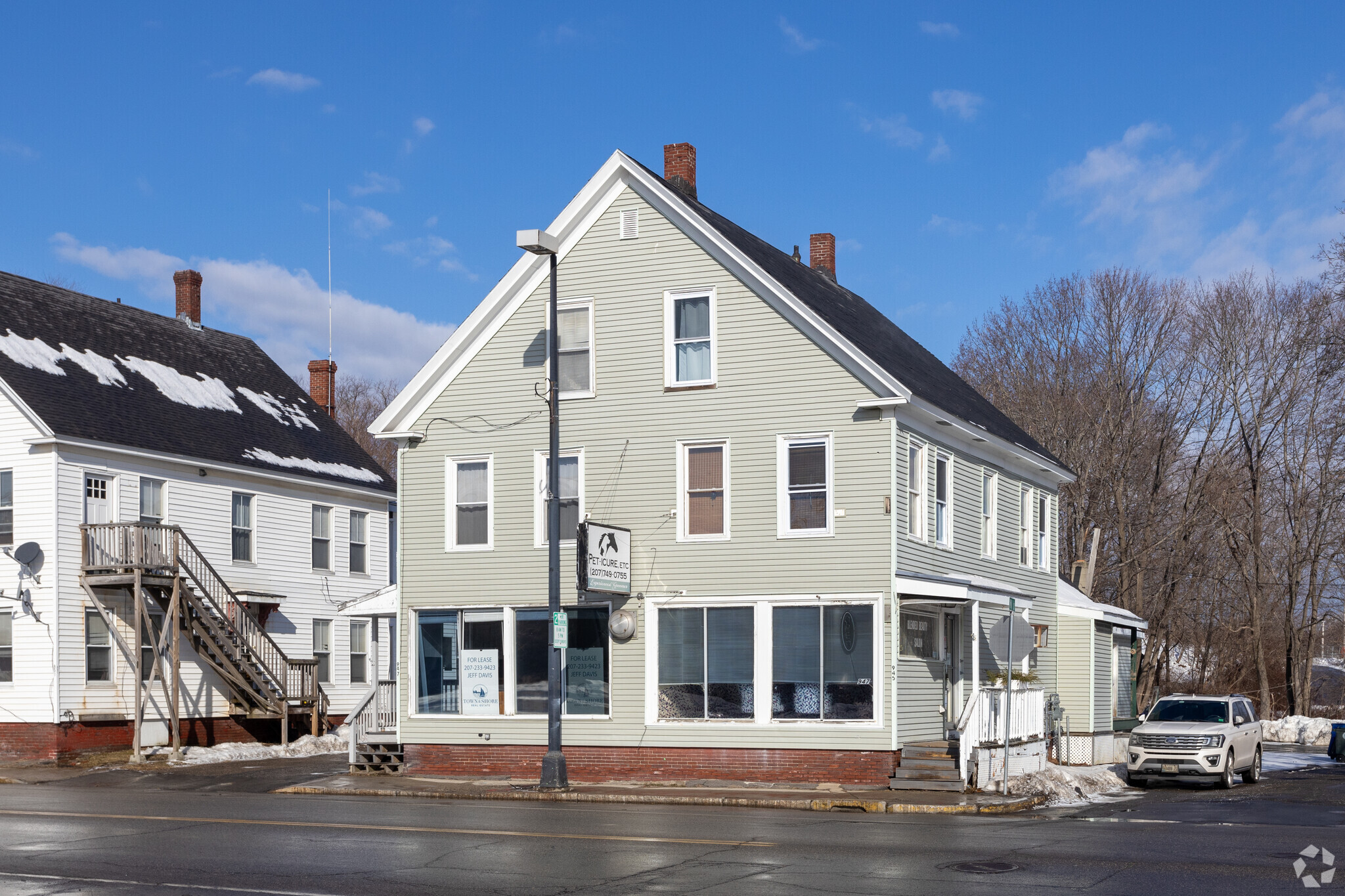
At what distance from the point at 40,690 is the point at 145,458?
5.58 meters

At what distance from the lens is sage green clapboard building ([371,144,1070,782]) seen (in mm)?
23391

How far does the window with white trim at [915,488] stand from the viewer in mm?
24172

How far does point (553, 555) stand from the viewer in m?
23.1

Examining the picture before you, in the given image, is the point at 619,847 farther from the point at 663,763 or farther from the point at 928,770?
the point at 663,763

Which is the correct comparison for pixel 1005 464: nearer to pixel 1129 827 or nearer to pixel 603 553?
pixel 603 553

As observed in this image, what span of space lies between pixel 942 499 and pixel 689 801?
7637mm

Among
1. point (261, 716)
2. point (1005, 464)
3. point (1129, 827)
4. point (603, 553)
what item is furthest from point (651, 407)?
point (261, 716)

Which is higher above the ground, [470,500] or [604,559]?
[470,500]

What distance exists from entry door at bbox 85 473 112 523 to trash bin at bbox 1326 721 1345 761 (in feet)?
95.4

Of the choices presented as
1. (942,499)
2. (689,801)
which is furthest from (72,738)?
(942,499)

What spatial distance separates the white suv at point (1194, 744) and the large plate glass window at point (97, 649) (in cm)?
2125

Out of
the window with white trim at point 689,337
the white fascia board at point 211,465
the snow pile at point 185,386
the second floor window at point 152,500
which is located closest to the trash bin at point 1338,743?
the window with white trim at point 689,337

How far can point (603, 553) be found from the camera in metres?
23.7

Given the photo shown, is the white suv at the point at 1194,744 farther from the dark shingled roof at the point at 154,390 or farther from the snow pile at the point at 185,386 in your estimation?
the snow pile at the point at 185,386
